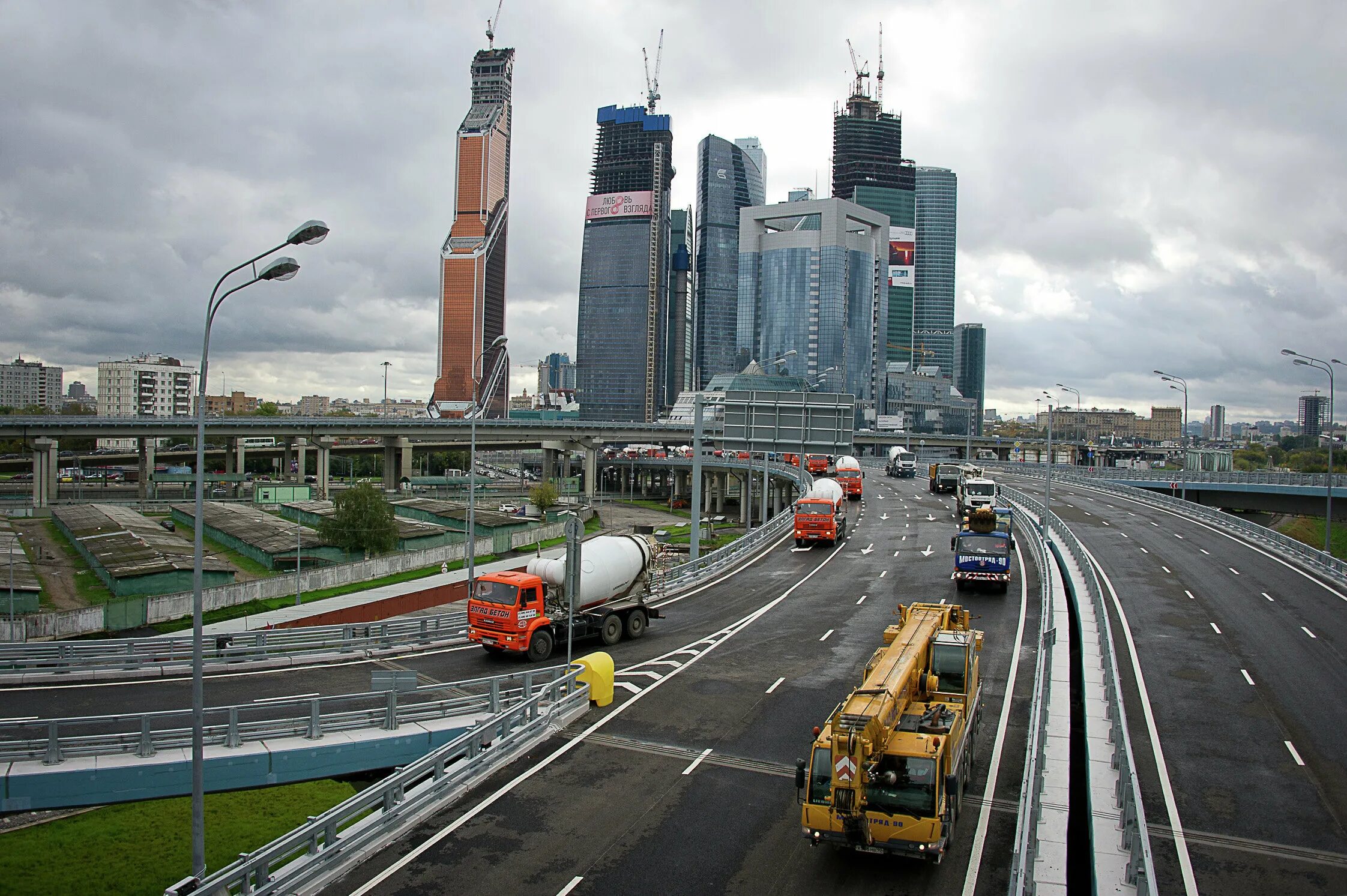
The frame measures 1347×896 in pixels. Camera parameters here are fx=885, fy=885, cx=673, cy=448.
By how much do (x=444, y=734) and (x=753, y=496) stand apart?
109947mm

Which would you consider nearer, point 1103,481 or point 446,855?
point 446,855

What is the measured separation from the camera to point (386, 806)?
1444 cm

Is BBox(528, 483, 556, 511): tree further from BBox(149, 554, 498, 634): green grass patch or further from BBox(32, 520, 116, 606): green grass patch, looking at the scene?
BBox(32, 520, 116, 606): green grass patch

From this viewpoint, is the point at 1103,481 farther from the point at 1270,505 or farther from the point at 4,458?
the point at 4,458

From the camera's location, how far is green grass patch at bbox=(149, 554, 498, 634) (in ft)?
122

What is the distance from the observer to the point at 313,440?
11725 cm

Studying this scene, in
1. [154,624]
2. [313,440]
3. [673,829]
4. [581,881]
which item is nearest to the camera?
[581,881]

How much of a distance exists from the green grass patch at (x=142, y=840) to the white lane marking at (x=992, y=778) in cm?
→ 1447

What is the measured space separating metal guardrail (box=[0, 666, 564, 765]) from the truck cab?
1952 centimetres

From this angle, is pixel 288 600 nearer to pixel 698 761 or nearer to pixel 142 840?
pixel 142 840

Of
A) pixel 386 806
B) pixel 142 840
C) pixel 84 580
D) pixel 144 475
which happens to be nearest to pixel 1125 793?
pixel 386 806

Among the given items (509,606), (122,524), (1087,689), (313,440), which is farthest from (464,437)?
(1087,689)

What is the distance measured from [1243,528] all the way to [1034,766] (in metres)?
50.2

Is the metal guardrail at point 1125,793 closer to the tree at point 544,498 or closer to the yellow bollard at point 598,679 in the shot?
the yellow bollard at point 598,679
